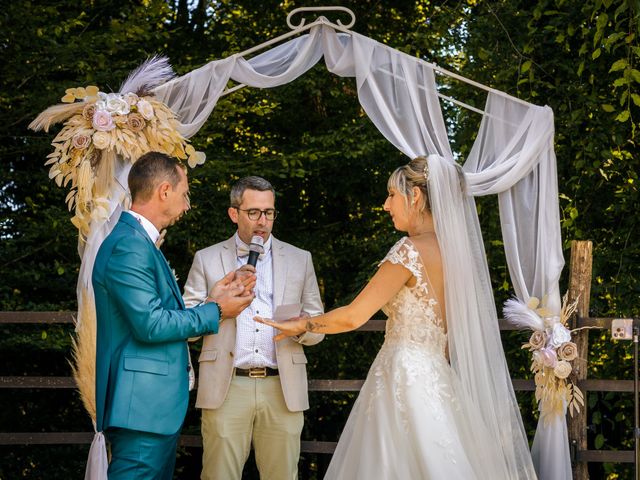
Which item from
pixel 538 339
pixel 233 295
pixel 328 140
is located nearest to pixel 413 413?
pixel 233 295

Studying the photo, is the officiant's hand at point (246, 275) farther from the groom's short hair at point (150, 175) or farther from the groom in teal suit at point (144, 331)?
the groom's short hair at point (150, 175)

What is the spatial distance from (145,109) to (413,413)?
78.1 inches

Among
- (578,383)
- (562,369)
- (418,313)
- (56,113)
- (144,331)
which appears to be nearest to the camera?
(144,331)

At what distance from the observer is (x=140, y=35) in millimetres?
7992

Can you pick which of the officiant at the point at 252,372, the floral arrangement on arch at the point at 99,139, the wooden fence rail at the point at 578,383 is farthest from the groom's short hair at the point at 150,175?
the wooden fence rail at the point at 578,383

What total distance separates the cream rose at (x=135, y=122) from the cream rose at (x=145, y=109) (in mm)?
27

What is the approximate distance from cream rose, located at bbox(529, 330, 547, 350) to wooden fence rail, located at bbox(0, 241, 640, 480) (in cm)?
32

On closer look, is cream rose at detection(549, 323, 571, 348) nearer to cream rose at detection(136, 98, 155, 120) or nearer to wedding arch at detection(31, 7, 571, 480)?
wedding arch at detection(31, 7, 571, 480)

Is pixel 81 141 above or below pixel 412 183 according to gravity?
above

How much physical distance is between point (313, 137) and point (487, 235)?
2403 millimetres

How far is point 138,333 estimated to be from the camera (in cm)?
311

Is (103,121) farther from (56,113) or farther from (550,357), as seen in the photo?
(550,357)

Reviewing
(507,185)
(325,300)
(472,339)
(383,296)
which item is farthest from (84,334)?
(325,300)

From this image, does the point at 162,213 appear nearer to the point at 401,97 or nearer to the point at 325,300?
the point at 401,97
